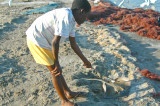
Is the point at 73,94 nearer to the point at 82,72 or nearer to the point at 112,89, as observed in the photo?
the point at 112,89

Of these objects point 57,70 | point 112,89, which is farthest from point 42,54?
point 112,89

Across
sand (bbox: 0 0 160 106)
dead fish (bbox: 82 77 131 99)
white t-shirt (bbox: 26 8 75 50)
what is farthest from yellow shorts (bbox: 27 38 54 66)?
dead fish (bbox: 82 77 131 99)

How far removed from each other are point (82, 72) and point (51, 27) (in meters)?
1.83

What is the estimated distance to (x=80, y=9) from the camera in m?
2.00

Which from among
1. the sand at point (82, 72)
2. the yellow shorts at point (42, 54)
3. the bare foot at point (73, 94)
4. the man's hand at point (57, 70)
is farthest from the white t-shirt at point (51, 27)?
the sand at point (82, 72)

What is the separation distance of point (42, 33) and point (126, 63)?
8.66 feet

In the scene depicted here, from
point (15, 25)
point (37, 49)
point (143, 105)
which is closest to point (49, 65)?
point (37, 49)

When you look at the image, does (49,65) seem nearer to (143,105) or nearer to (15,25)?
(143,105)

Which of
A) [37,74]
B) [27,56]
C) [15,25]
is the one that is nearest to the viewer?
[37,74]

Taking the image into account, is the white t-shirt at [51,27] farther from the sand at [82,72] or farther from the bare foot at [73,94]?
the sand at [82,72]

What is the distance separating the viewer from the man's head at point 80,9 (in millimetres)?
1982

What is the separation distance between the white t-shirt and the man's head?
0.21 feet

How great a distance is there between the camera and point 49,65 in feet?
7.34

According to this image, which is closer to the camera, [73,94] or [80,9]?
[80,9]
